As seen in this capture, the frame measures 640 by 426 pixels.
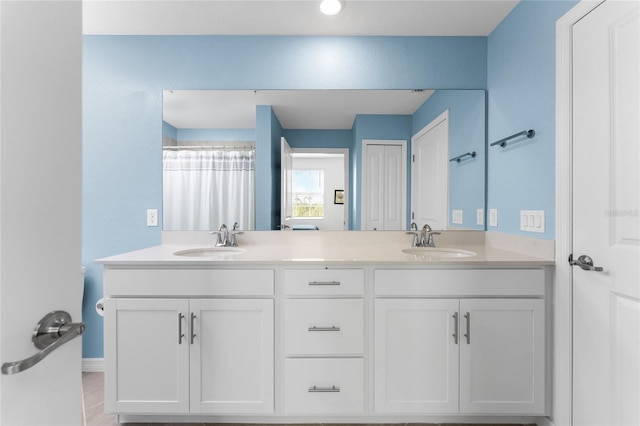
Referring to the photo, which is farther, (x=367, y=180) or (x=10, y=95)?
(x=367, y=180)

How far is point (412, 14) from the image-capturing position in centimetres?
206

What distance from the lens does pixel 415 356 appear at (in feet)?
5.61

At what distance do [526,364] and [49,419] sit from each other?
1897 millimetres

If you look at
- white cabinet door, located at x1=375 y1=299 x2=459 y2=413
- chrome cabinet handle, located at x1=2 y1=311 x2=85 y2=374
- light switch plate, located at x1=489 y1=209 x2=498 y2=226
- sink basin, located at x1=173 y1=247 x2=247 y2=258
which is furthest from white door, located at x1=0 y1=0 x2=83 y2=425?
light switch plate, located at x1=489 y1=209 x2=498 y2=226

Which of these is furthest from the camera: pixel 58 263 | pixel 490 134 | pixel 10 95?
pixel 490 134

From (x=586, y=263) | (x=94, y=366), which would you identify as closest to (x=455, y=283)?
(x=586, y=263)

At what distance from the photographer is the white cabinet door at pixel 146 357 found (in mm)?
1699

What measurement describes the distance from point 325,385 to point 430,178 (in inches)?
56.5

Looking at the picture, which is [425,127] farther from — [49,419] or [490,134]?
[49,419]

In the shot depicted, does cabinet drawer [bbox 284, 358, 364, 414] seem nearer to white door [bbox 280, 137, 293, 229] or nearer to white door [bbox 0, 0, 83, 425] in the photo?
white door [bbox 280, 137, 293, 229]

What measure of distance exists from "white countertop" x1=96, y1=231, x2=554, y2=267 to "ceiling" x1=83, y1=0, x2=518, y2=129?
0.76 meters

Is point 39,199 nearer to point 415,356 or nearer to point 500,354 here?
point 415,356

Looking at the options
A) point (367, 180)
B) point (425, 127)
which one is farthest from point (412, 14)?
point (367, 180)

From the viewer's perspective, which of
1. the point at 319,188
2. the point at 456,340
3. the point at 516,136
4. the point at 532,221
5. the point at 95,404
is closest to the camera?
the point at 456,340
